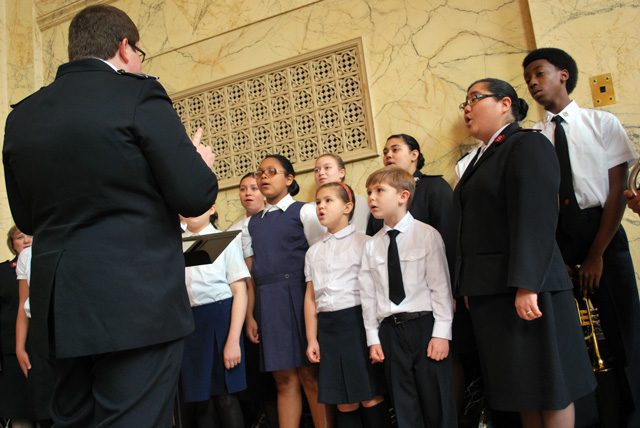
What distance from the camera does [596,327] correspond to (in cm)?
249

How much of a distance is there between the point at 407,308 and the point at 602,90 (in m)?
1.85

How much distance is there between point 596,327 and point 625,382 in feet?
0.81

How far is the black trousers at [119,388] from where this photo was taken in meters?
1.31

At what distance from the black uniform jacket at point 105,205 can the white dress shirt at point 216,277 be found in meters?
1.43

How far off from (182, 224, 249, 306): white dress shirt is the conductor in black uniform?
1420 mm

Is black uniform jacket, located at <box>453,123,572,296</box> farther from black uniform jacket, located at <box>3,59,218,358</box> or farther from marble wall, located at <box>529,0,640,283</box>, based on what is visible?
marble wall, located at <box>529,0,640,283</box>

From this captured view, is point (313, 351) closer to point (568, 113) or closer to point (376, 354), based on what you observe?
point (376, 354)

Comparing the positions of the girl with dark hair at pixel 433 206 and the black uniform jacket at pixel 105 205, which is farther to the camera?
the girl with dark hair at pixel 433 206

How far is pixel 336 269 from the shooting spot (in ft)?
8.81

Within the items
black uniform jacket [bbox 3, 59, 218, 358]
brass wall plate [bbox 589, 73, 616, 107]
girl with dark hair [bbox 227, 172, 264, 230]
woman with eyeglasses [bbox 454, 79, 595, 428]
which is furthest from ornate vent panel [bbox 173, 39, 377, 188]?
black uniform jacket [bbox 3, 59, 218, 358]

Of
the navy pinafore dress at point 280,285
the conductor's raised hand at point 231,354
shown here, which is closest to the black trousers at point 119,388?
the conductor's raised hand at point 231,354

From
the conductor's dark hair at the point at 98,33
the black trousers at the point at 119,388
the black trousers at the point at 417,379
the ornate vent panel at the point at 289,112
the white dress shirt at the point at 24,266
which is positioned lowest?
the black trousers at the point at 417,379

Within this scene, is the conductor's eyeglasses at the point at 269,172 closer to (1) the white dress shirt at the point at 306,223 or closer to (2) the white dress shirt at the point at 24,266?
(1) the white dress shirt at the point at 306,223

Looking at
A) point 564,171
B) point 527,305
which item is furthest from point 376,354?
point 564,171
